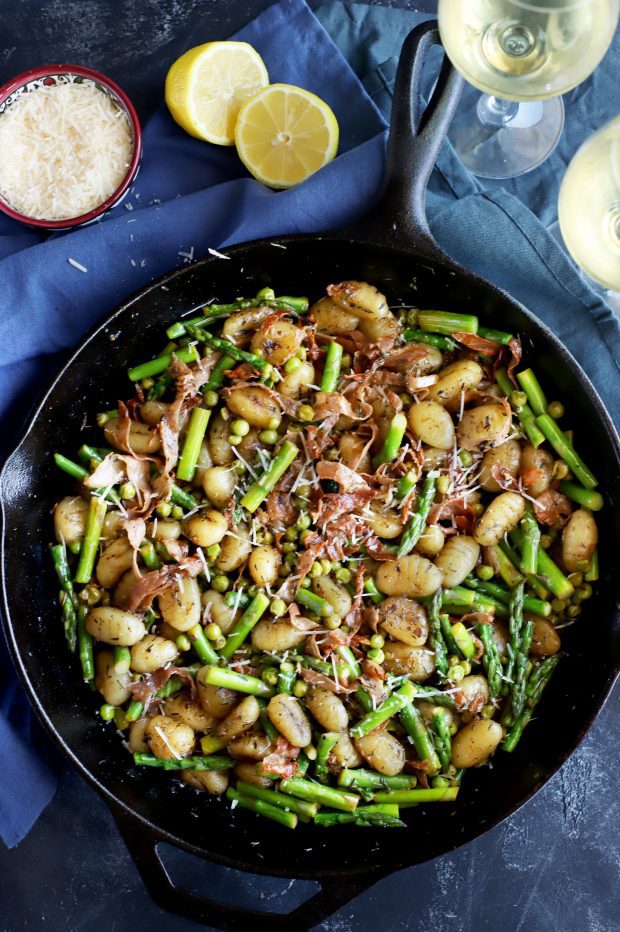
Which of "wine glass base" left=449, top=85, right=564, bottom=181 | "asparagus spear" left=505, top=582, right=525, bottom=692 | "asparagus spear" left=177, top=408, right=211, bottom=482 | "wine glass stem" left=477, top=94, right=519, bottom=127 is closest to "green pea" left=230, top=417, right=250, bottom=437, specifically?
"asparagus spear" left=177, top=408, right=211, bottom=482

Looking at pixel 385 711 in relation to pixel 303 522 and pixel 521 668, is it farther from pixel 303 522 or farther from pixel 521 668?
pixel 303 522

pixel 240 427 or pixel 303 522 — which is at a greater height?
pixel 240 427

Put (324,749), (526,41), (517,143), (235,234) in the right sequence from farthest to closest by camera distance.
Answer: (517,143) → (235,234) → (324,749) → (526,41)

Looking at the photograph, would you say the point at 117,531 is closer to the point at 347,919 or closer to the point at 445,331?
the point at 445,331

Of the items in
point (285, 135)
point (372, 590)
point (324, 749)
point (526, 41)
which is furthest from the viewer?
point (285, 135)

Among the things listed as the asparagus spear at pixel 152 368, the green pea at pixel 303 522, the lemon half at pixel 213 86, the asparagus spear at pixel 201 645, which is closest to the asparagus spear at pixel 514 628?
the green pea at pixel 303 522

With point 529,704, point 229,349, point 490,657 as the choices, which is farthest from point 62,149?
point 529,704
